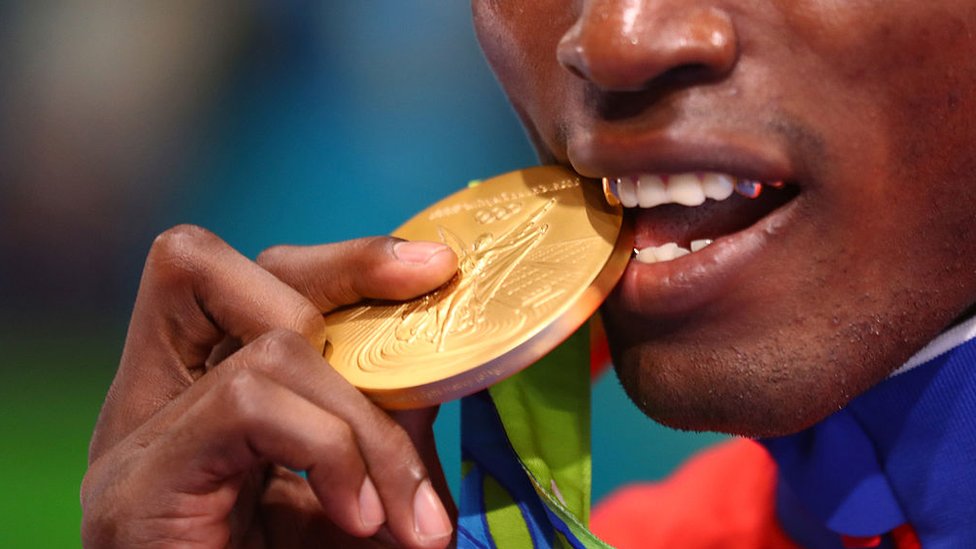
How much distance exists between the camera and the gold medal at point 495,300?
694 mm

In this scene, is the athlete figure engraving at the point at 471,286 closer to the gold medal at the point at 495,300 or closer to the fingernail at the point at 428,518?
the gold medal at the point at 495,300

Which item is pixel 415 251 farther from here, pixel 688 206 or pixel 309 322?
pixel 688 206

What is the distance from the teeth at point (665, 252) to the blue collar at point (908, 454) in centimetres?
19

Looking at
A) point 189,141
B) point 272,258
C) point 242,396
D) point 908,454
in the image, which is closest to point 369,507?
point 242,396

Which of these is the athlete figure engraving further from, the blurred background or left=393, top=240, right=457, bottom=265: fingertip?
the blurred background

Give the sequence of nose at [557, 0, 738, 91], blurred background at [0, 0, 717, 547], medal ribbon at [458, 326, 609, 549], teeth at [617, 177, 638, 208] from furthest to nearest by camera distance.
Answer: blurred background at [0, 0, 717, 547] → medal ribbon at [458, 326, 609, 549] → teeth at [617, 177, 638, 208] → nose at [557, 0, 738, 91]

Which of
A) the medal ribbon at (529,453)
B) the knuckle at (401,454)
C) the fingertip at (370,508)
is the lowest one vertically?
the medal ribbon at (529,453)

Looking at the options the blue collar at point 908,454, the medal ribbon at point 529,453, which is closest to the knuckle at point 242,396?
the medal ribbon at point 529,453

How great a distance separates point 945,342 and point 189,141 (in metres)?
1.75

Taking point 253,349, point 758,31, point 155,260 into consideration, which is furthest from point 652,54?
point 155,260

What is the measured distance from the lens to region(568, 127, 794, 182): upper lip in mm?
664

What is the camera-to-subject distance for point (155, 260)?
834mm

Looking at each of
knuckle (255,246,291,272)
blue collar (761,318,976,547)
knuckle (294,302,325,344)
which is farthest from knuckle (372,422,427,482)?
blue collar (761,318,976,547)

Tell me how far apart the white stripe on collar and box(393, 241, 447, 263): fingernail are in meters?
0.37
